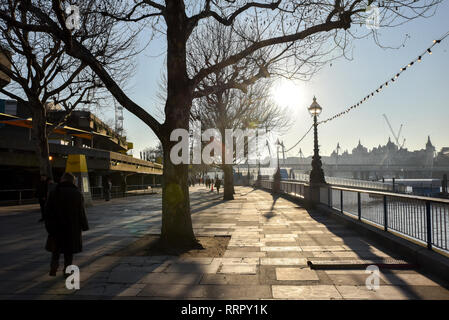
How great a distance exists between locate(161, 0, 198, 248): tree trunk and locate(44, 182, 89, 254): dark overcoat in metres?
2.27

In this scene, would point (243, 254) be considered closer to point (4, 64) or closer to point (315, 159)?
point (315, 159)

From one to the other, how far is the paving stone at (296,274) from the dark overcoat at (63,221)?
3175 millimetres

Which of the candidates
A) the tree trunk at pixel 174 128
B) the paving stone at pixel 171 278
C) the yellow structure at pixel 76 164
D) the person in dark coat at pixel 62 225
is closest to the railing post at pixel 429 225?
the paving stone at pixel 171 278

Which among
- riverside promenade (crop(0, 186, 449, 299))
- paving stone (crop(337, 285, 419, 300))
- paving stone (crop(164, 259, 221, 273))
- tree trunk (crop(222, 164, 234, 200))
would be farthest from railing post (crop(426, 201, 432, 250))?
tree trunk (crop(222, 164, 234, 200))

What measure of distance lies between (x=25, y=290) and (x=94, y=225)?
23.4ft

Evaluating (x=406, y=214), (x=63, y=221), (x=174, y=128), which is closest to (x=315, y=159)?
(x=406, y=214)

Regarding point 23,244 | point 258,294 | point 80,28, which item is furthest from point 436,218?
point 80,28

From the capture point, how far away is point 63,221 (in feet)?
17.7

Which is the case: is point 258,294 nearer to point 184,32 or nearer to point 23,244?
point 184,32

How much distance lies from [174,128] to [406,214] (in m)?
4.99

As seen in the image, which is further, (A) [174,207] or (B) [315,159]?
(B) [315,159]

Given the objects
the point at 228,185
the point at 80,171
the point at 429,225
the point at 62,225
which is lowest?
the point at 228,185

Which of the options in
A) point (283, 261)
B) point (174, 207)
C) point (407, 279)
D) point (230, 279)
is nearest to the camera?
point (407, 279)

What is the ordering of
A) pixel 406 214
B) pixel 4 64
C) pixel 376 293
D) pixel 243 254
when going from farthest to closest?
pixel 4 64 < pixel 243 254 < pixel 406 214 < pixel 376 293
